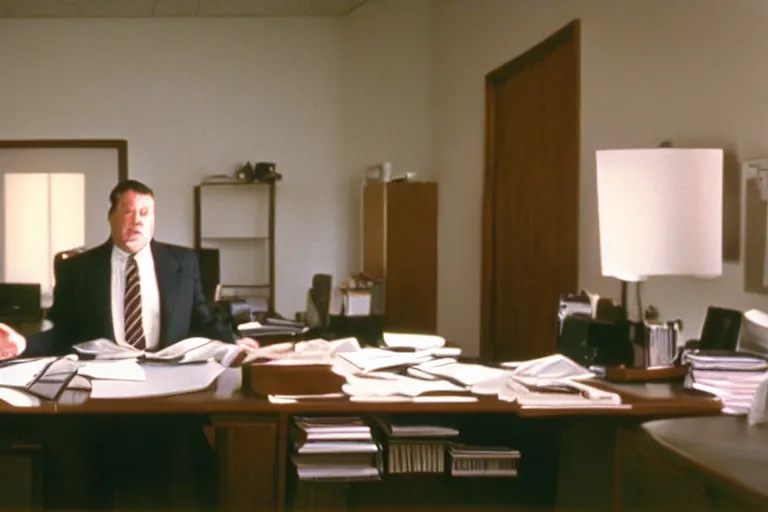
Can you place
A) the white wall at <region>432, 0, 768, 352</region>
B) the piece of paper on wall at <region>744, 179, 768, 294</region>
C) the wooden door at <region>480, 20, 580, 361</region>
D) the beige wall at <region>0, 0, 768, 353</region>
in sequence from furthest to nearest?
the beige wall at <region>0, 0, 768, 353</region>
the wooden door at <region>480, 20, 580, 361</region>
the white wall at <region>432, 0, 768, 352</region>
the piece of paper on wall at <region>744, 179, 768, 294</region>

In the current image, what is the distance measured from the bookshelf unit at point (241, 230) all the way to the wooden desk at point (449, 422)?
442cm

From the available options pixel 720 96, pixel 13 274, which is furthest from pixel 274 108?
pixel 720 96

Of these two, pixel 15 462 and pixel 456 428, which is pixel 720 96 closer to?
pixel 456 428

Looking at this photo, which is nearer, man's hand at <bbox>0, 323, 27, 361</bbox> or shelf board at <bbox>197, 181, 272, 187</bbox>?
man's hand at <bbox>0, 323, 27, 361</bbox>

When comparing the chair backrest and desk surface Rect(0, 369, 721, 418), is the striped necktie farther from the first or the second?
the chair backrest

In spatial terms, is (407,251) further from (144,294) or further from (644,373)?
(644,373)

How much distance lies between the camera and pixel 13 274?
6.55 meters

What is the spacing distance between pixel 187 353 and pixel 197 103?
15.4 feet

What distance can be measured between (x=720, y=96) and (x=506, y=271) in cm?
240

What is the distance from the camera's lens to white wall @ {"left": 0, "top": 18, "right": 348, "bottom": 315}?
21.7ft

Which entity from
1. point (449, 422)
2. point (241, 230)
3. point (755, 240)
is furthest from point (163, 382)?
point (241, 230)

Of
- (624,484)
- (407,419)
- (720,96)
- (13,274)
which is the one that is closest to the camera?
→ (624,484)

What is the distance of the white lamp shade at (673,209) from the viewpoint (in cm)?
223

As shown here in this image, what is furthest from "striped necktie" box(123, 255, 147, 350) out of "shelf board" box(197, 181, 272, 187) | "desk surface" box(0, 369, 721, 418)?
"shelf board" box(197, 181, 272, 187)
